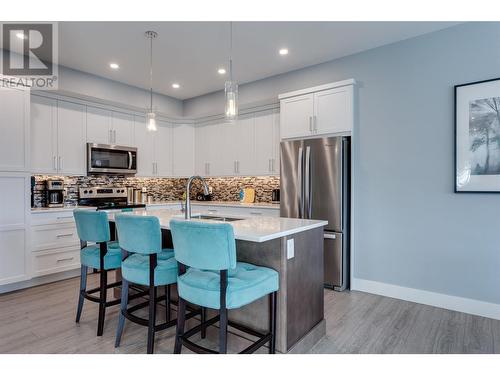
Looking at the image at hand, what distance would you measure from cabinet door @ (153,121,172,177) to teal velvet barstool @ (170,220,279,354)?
3.72m

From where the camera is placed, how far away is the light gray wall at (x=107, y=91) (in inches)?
164

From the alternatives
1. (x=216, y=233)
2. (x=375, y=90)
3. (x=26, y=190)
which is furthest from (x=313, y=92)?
(x=26, y=190)

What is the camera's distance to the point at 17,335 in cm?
251

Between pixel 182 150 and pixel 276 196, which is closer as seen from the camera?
pixel 276 196

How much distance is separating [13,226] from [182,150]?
113 inches

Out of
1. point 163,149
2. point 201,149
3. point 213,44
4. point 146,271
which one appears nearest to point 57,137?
point 163,149

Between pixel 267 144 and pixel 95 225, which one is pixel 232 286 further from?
pixel 267 144

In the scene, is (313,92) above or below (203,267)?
above

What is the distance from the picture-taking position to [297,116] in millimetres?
4043

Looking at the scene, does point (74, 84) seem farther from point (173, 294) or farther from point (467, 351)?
point (467, 351)

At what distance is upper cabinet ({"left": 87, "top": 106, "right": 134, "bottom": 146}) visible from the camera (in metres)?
4.54

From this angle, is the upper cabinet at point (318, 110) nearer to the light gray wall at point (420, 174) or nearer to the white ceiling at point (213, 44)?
the light gray wall at point (420, 174)

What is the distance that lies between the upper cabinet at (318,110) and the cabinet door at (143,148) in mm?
2413
